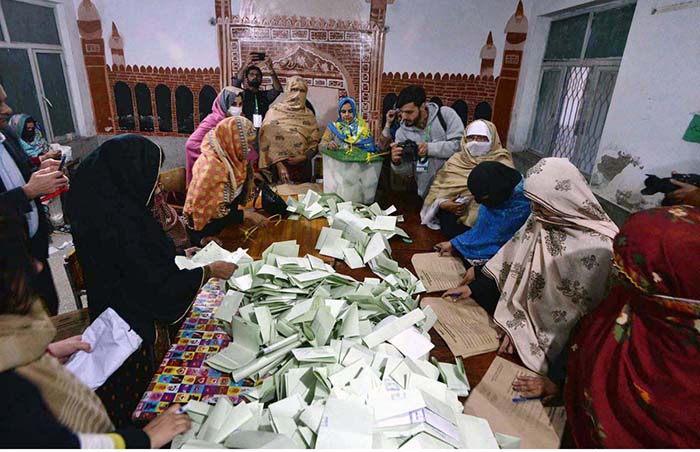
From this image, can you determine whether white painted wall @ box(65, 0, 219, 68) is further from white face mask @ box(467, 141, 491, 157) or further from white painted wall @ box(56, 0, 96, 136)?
white face mask @ box(467, 141, 491, 157)

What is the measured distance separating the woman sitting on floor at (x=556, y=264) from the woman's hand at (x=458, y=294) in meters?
0.23

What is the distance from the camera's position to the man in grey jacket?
2990 mm

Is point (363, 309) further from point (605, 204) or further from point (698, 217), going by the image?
point (605, 204)

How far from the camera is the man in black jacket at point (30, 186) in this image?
1757mm

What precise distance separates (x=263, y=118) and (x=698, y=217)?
384 cm

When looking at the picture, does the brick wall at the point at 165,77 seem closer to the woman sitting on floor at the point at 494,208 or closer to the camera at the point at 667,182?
the woman sitting on floor at the point at 494,208

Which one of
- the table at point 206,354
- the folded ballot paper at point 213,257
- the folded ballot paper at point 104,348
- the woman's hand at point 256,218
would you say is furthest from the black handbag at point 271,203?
the folded ballot paper at point 104,348

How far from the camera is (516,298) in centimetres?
169

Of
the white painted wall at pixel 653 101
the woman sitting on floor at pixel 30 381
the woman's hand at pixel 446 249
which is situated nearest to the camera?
the woman sitting on floor at pixel 30 381

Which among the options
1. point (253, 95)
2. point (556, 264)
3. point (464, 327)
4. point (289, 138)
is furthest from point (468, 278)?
point (253, 95)

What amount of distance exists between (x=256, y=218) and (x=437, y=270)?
4.30 ft

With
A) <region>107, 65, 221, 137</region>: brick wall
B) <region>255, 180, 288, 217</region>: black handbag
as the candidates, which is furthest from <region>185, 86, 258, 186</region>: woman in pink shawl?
<region>107, 65, 221, 137</region>: brick wall

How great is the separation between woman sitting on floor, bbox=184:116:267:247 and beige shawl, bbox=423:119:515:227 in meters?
1.35

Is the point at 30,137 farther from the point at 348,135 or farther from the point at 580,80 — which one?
the point at 580,80
